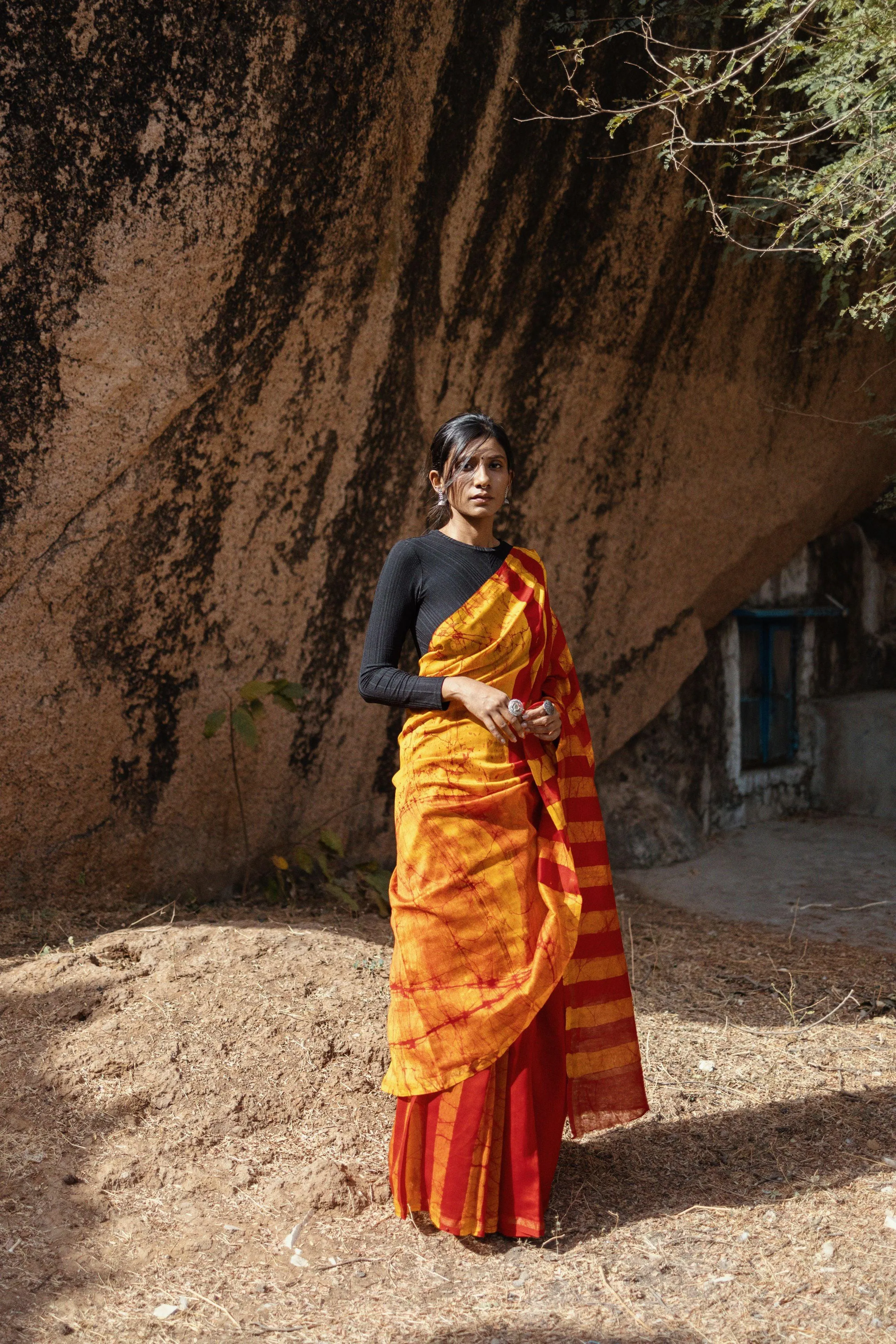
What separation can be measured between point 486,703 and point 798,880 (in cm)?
429

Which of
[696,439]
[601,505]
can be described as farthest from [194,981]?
[696,439]

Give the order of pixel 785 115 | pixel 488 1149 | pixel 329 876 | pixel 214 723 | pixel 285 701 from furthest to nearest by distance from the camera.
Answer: pixel 329 876 → pixel 285 701 → pixel 214 723 → pixel 785 115 → pixel 488 1149

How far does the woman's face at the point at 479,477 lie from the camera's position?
250 centimetres

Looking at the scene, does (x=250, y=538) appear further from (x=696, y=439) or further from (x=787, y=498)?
(x=787, y=498)

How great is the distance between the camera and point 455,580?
2.51m

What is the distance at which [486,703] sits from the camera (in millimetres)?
2344

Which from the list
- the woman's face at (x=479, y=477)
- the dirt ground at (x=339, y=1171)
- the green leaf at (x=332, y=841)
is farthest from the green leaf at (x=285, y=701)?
the woman's face at (x=479, y=477)

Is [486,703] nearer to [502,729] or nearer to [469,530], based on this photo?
[502,729]

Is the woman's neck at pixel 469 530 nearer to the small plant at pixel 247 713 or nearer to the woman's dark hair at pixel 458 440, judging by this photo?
the woman's dark hair at pixel 458 440

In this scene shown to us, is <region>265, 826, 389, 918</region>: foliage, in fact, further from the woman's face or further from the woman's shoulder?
the woman's face

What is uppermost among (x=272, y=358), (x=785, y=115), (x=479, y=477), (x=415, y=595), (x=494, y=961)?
(x=785, y=115)

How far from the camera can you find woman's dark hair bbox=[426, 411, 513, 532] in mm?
2512

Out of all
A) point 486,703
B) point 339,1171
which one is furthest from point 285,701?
point 486,703

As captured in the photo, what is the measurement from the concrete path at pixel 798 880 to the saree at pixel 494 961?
287 cm
